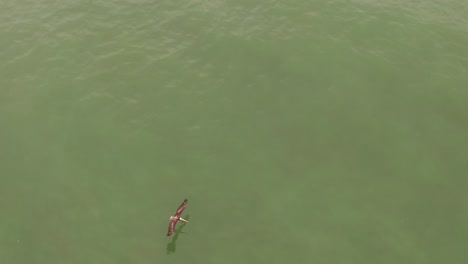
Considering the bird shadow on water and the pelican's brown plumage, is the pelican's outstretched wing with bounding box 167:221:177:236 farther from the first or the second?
the bird shadow on water

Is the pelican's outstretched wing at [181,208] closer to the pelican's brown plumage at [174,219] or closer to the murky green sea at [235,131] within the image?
the pelican's brown plumage at [174,219]

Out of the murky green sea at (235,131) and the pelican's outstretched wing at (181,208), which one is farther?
the murky green sea at (235,131)

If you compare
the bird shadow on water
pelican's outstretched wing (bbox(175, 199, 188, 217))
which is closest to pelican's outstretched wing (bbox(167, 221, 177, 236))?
pelican's outstretched wing (bbox(175, 199, 188, 217))

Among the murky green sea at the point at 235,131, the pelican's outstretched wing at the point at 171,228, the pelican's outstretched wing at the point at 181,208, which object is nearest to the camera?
the pelican's outstretched wing at the point at 171,228

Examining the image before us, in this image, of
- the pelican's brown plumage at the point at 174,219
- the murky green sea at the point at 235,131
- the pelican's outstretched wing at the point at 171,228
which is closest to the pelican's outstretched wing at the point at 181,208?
the pelican's brown plumage at the point at 174,219

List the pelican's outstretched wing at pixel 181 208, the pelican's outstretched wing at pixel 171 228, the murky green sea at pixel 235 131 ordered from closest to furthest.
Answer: the pelican's outstretched wing at pixel 171 228 < the pelican's outstretched wing at pixel 181 208 < the murky green sea at pixel 235 131

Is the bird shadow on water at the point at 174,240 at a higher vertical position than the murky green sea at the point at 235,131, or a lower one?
lower

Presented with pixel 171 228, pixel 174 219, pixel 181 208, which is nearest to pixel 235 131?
pixel 181 208

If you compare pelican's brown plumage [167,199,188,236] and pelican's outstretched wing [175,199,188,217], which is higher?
pelican's outstretched wing [175,199,188,217]
